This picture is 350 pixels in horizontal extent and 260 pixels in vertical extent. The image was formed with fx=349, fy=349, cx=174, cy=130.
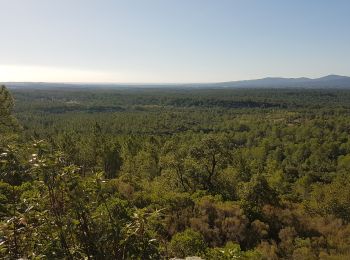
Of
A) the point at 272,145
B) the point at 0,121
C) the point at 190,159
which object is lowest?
the point at 272,145

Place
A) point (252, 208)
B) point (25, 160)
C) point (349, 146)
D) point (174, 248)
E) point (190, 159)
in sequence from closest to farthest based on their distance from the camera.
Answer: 1. point (25, 160)
2. point (174, 248)
3. point (252, 208)
4. point (190, 159)
5. point (349, 146)

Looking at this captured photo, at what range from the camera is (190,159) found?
117ft

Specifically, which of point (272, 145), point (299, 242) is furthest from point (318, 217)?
point (272, 145)

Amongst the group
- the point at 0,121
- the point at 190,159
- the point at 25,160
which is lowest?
the point at 190,159

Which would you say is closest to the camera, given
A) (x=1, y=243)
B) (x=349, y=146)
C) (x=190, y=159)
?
(x=1, y=243)

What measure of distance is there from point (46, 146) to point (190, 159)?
1195 inches

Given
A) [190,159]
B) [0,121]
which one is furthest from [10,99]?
[190,159]

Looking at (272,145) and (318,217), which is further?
(272,145)

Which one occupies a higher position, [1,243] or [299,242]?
[1,243]

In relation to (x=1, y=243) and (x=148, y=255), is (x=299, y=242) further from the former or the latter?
(x=1, y=243)

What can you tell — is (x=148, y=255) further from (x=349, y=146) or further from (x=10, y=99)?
(x=349, y=146)

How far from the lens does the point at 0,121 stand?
28016 millimetres

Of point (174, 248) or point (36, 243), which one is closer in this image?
point (36, 243)

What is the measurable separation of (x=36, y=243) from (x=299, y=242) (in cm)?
1968
